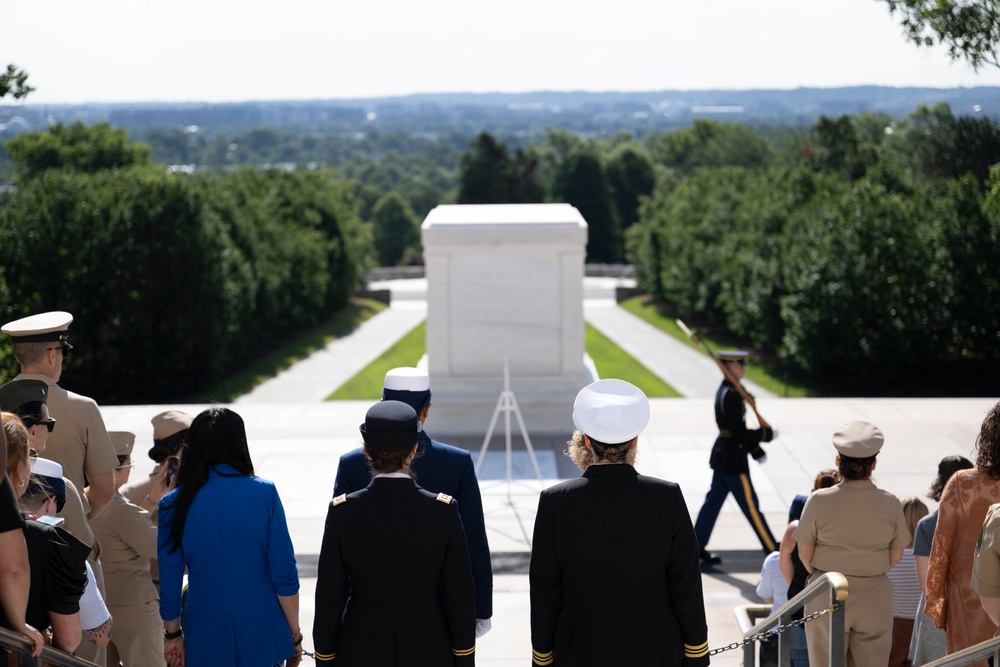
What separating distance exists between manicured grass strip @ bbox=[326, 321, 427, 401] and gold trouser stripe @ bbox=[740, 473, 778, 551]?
1538 cm

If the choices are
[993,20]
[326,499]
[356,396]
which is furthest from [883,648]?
[356,396]

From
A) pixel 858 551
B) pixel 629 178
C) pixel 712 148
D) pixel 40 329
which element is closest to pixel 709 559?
pixel 858 551

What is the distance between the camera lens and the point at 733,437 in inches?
314

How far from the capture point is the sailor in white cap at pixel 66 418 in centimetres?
506

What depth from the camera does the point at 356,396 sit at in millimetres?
25156

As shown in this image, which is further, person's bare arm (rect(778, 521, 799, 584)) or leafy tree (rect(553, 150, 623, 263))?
leafy tree (rect(553, 150, 623, 263))

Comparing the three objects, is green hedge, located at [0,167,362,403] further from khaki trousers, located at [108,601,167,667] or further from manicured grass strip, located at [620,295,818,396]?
khaki trousers, located at [108,601,167,667]

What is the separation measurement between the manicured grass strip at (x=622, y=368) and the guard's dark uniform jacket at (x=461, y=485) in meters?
19.0

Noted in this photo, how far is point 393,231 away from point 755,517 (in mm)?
81491

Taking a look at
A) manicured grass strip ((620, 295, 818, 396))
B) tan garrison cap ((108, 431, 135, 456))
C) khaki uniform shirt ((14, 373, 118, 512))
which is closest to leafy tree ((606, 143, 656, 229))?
manicured grass strip ((620, 295, 818, 396))

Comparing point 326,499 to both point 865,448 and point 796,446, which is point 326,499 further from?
point 865,448

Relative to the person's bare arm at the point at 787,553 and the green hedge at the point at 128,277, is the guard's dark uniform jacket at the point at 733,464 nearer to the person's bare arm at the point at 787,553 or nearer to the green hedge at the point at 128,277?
the person's bare arm at the point at 787,553

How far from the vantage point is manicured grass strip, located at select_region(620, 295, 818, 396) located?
87.1 ft

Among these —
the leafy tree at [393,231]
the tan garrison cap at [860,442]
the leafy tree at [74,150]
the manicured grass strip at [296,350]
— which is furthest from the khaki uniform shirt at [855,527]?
the leafy tree at [393,231]
